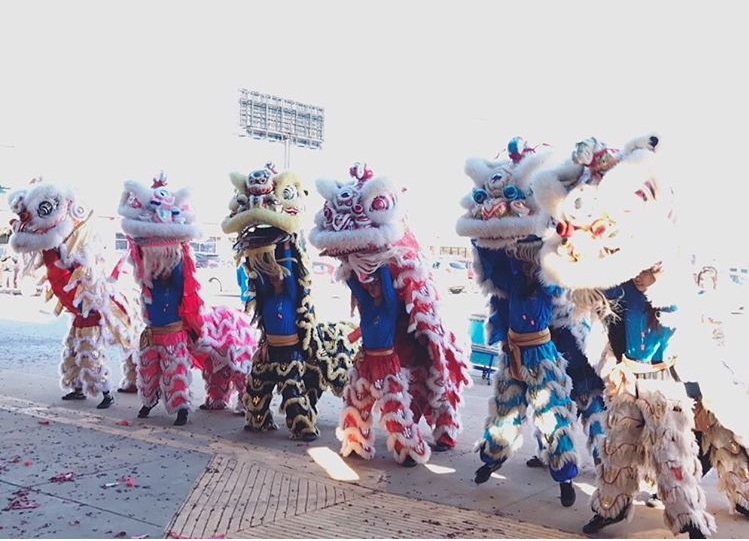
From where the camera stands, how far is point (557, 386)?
504 cm

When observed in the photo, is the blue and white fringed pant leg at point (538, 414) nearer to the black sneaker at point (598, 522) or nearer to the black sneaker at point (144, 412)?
the black sneaker at point (598, 522)

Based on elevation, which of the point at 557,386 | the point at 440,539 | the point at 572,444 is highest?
the point at 557,386

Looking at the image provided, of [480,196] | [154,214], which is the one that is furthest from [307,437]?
[480,196]

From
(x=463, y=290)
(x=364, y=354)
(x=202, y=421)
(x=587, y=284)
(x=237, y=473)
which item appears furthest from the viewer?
(x=463, y=290)

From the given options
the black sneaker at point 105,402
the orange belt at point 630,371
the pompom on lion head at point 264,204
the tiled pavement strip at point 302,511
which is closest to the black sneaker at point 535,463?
the tiled pavement strip at point 302,511

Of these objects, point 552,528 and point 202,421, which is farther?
point 202,421

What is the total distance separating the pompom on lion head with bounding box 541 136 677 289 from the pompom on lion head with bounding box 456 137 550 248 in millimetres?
804

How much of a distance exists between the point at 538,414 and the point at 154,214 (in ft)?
13.1

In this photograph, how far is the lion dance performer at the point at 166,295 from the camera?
23.7 feet

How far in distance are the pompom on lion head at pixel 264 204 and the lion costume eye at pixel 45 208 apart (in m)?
2.16

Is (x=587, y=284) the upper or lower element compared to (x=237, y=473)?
upper

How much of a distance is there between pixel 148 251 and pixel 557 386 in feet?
13.1

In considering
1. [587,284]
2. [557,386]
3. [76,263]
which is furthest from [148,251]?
[587,284]

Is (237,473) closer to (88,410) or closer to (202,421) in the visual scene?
(202,421)
